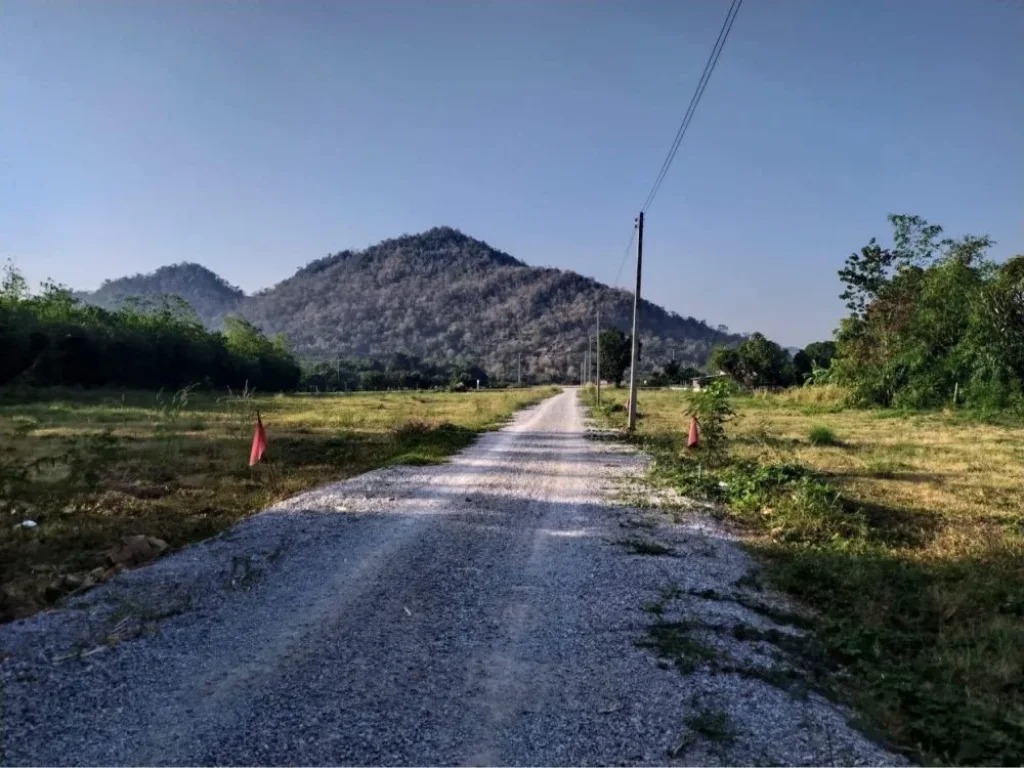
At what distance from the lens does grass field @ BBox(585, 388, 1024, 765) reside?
4.28 meters

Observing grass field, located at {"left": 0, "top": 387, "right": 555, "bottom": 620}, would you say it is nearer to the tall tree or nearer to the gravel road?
the gravel road

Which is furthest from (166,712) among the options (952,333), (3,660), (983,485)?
(952,333)

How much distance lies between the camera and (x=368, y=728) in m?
3.89

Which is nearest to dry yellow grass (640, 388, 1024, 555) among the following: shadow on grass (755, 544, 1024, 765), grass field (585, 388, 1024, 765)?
grass field (585, 388, 1024, 765)

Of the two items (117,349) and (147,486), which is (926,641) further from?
(117,349)

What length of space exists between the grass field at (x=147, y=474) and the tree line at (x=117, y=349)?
22.4 m

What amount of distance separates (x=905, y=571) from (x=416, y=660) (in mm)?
5706

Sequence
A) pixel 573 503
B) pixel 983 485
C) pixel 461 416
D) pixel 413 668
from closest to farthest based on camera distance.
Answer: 1. pixel 413 668
2. pixel 573 503
3. pixel 983 485
4. pixel 461 416

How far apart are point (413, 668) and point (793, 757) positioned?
2404 millimetres

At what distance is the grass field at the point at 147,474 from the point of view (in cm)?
779

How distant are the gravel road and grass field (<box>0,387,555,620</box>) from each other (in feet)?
3.95

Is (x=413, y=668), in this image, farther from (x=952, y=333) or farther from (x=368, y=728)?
(x=952, y=333)

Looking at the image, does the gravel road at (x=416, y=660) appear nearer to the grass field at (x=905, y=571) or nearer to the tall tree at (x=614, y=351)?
the grass field at (x=905, y=571)

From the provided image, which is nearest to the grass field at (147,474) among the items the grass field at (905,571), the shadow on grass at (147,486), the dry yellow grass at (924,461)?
the shadow on grass at (147,486)
